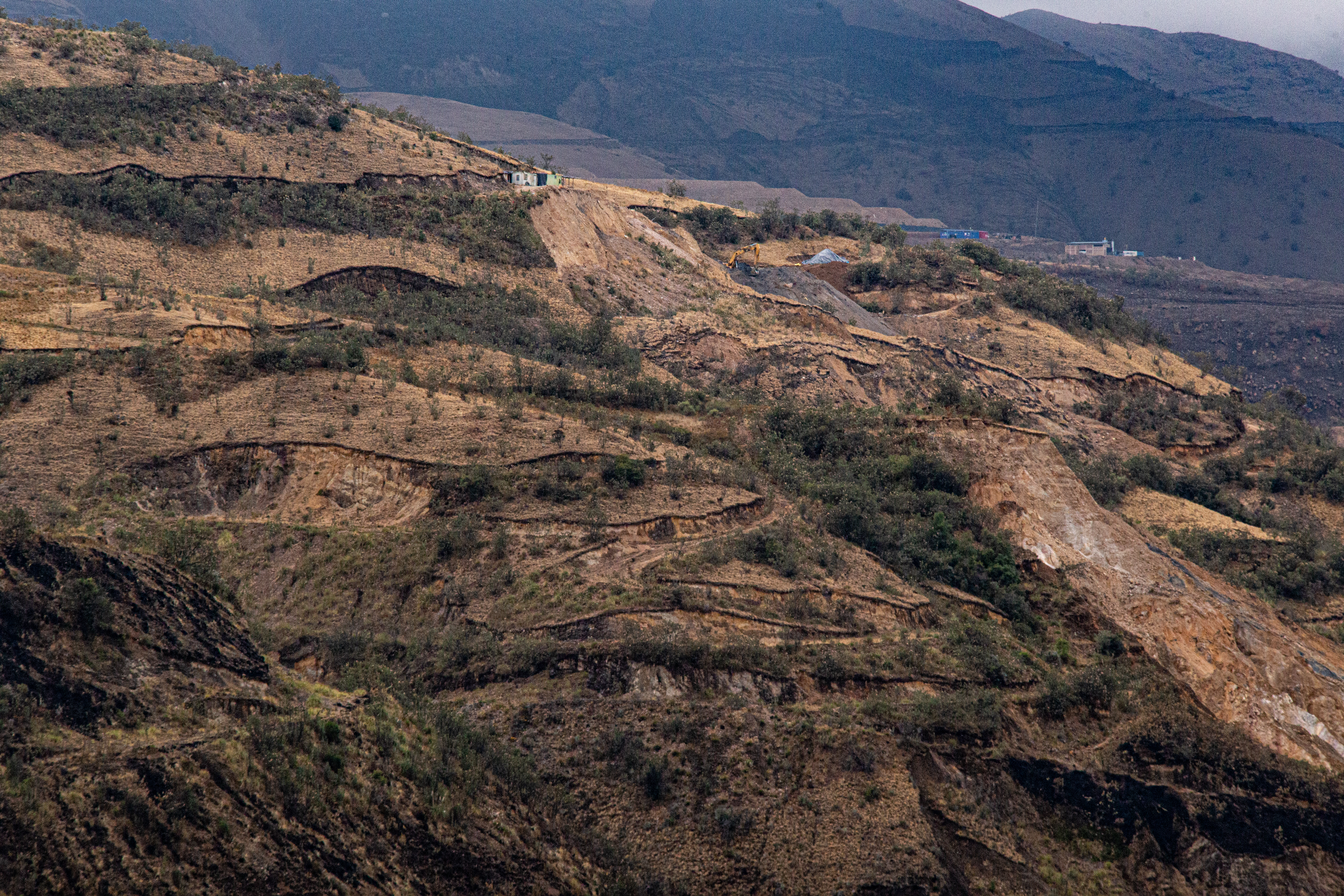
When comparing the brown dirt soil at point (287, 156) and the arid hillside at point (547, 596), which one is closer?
the arid hillside at point (547, 596)

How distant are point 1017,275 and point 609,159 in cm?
9151

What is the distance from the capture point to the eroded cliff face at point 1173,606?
69.6 ft

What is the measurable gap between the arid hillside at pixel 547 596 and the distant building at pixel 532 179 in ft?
23.4

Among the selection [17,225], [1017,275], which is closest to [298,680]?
[17,225]

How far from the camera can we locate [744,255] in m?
52.1

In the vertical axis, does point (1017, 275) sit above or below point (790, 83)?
below

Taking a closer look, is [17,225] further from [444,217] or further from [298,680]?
[298,680]

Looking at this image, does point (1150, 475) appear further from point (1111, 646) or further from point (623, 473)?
point (623, 473)

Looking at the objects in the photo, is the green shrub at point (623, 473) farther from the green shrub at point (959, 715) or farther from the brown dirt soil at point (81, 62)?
the brown dirt soil at point (81, 62)

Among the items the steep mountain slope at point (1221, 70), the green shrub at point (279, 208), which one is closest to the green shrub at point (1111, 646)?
the green shrub at point (279, 208)

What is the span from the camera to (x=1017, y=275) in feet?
183

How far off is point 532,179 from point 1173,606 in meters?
32.1

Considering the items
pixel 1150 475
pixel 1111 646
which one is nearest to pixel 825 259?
pixel 1150 475

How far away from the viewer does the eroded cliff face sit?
69.6ft
